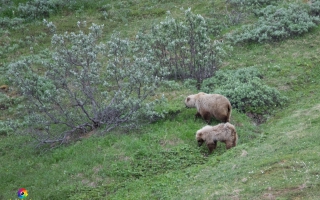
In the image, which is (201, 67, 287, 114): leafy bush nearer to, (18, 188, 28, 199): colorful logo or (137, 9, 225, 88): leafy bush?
(137, 9, 225, 88): leafy bush

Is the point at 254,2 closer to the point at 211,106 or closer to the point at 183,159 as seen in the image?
the point at 211,106

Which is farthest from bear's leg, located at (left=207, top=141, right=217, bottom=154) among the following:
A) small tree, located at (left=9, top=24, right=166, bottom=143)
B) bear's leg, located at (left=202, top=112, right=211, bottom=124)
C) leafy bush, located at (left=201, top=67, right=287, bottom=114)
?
leafy bush, located at (left=201, top=67, right=287, bottom=114)

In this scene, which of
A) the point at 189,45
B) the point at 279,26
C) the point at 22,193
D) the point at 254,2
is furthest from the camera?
the point at 254,2

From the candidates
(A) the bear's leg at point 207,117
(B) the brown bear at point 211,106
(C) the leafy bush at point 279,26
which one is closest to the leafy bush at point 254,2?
(C) the leafy bush at point 279,26

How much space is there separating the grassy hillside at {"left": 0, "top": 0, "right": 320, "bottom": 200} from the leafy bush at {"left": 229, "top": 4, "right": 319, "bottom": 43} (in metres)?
2.49

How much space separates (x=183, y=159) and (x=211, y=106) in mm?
2526

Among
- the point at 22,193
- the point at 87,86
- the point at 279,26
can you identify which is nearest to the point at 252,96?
the point at 87,86

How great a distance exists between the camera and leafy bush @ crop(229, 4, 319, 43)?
20328 mm

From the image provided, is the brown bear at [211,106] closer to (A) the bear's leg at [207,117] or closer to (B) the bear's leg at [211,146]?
(A) the bear's leg at [207,117]

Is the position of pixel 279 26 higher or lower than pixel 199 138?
higher

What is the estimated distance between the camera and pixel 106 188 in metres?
11.5

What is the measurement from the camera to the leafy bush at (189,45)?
59.1 feet

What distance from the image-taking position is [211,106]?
14141 mm

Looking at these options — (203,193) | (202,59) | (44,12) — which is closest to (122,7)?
Result: (44,12)
